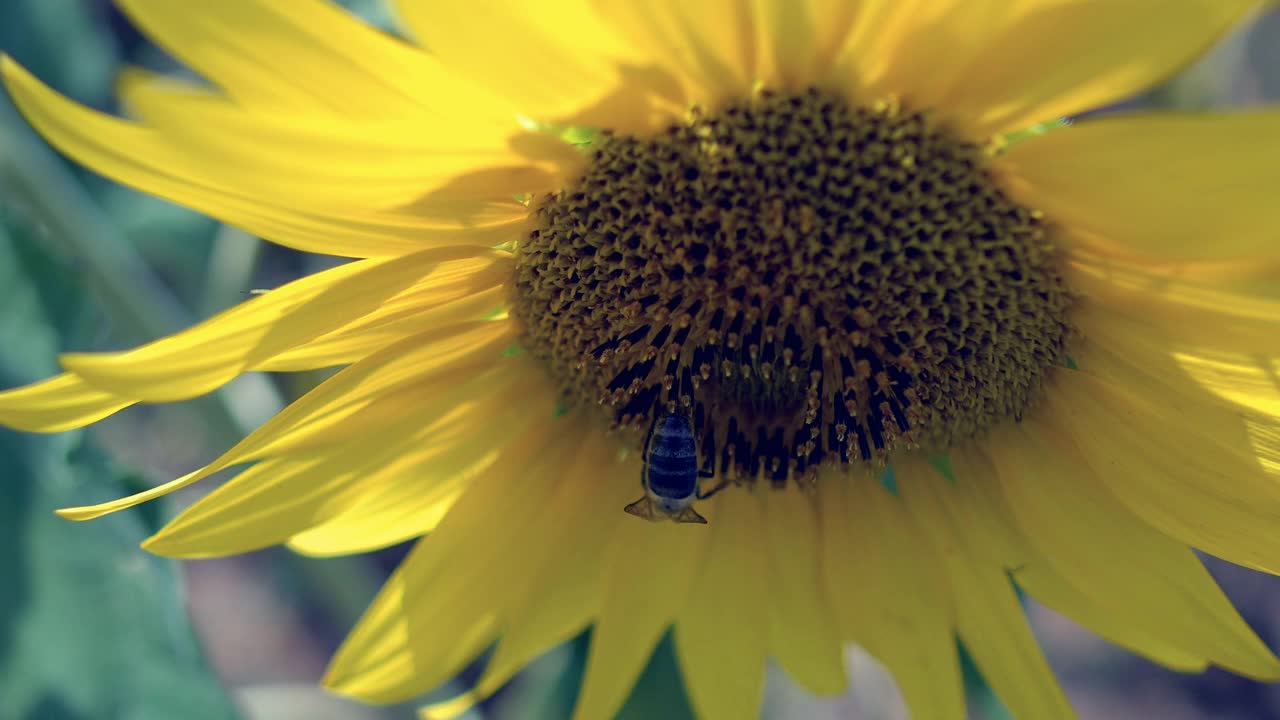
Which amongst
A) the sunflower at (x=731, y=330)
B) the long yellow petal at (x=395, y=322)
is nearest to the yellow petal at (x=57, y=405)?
the sunflower at (x=731, y=330)

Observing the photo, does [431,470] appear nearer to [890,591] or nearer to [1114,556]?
[890,591]

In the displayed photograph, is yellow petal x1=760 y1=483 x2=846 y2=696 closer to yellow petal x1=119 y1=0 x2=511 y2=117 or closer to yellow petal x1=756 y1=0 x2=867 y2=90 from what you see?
yellow petal x1=756 y1=0 x2=867 y2=90

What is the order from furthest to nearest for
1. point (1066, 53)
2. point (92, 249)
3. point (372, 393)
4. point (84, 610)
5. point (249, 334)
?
1. point (92, 249)
2. point (84, 610)
3. point (372, 393)
4. point (249, 334)
5. point (1066, 53)

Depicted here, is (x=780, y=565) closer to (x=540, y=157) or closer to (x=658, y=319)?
(x=658, y=319)

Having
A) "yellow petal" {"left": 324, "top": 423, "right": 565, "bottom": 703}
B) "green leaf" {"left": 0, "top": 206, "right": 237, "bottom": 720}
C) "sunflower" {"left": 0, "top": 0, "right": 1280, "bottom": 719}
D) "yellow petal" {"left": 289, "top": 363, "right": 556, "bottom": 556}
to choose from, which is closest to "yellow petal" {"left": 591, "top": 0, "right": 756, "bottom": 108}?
"sunflower" {"left": 0, "top": 0, "right": 1280, "bottom": 719}

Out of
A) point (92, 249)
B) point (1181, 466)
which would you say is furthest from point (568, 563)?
point (92, 249)
